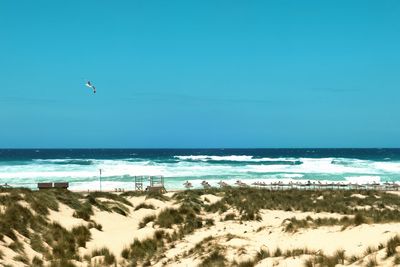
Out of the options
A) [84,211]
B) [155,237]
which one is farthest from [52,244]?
[84,211]

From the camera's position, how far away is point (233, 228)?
54.4 feet

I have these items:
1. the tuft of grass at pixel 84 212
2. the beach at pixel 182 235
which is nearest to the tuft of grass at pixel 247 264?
the beach at pixel 182 235

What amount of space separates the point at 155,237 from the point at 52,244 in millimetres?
3313

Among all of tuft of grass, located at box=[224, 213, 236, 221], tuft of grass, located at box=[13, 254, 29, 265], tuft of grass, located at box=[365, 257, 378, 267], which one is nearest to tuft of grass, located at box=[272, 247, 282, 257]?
tuft of grass, located at box=[365, 257, 378, 267]

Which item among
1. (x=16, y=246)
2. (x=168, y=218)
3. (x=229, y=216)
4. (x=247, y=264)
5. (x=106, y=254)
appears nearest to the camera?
(x=247, y=264)

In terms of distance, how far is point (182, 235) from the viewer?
15.8m

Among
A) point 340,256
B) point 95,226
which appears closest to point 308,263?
point 340,256

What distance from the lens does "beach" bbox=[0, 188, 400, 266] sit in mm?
10852

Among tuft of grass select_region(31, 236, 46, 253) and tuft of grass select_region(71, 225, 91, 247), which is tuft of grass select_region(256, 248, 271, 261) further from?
tuft of grass select_region(31, 236, 46, 253)

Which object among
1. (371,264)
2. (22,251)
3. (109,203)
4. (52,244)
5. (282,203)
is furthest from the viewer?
(282,203)

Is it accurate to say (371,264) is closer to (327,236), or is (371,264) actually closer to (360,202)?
(327,236)

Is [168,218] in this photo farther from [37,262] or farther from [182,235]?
[37,262]

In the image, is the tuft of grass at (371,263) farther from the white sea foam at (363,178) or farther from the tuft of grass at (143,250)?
the white sea foam at (363,178)

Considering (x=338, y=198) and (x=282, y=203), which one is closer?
(x=282, y=203)
